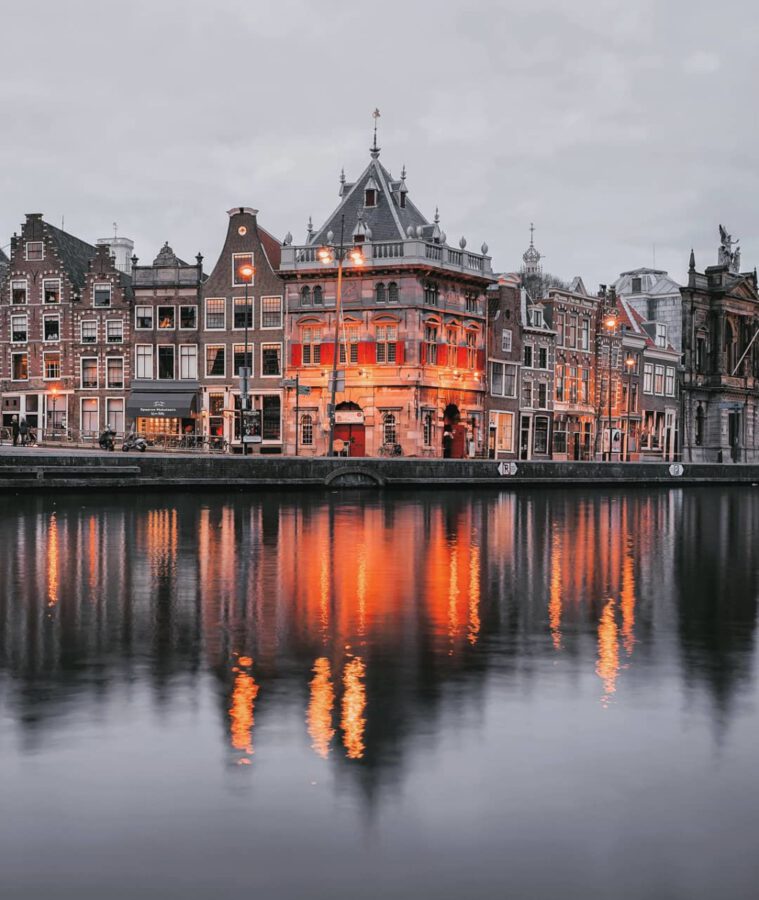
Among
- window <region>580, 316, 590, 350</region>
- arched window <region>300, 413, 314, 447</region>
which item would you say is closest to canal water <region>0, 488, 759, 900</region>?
arched window <region>300, 413, 314, 447</region>

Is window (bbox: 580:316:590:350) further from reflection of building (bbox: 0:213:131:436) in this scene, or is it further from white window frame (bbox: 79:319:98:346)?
white window frame (bbox: 79:319:98:346)

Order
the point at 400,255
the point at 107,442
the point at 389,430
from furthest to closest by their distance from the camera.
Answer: the point at 389,430 → the point at 400,255 → the point at 107,442

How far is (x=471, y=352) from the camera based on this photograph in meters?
83.5

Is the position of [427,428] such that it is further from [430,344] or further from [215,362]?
[215,362]

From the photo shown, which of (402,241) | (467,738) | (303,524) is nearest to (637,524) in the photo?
(303,524)

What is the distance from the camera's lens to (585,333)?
9669 centimetres

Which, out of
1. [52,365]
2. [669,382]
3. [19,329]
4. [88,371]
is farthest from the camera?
[669,382]

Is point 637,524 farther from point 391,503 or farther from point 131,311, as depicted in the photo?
point 131,311

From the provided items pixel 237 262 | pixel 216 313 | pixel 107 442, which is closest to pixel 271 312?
pixel 216 313

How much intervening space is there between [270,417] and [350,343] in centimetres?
786

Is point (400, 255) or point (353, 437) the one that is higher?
point (400, 255)

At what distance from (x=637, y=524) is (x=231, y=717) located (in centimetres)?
3098

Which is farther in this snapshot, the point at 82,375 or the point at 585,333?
the point at 585,333

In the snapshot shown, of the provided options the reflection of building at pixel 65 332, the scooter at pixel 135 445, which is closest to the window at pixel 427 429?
the scooter at pixel 135 445
